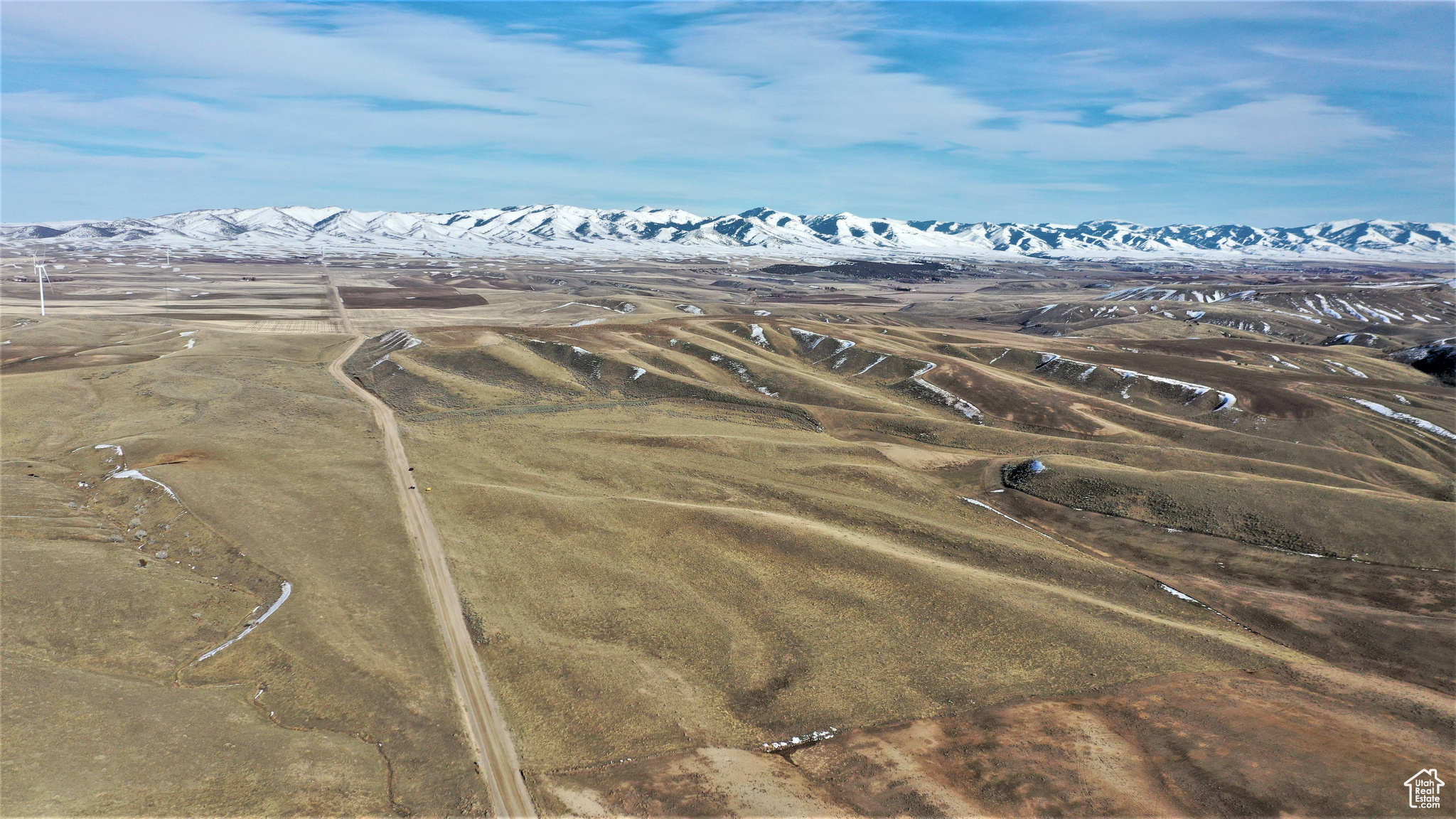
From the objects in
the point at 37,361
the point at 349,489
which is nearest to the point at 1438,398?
the point at 349,489

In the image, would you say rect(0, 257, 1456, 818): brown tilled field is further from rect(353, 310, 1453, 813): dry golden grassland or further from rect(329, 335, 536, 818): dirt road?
rect(329, 335, 536, 818): dirt road

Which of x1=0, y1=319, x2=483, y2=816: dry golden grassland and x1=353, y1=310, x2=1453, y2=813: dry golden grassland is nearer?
x1=0, y1=319, x2=483, y2=816: dry golden grassland

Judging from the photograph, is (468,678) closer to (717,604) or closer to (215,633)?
(215,633)

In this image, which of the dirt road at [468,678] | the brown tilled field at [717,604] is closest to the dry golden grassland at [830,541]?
the brown tilled field at [717,604]

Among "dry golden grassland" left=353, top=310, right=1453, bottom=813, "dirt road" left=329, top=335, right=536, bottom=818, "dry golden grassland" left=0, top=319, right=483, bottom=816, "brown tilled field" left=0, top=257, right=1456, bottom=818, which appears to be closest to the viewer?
"dry golden grassland" left=0, top=319, right=483, bottom=816

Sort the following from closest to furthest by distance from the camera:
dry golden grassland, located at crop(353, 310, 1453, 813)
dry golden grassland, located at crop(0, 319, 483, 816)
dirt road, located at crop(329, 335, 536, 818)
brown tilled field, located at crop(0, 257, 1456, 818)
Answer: dry golden grassland, located at crop(0, 319, 483, 816), dirt road, located at crop(329, 335, 536, 818), brown tilled field, located at crop(0, 257, 1456, 818), dry golden grassland, located at crop(353, 310, 1453, 813)

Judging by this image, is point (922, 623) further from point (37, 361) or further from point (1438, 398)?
point (37, 361)

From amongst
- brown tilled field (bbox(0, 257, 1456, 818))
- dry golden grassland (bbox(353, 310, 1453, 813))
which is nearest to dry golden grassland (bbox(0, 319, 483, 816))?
brown tilled field (bbox(0, 257, 1456, 818))
